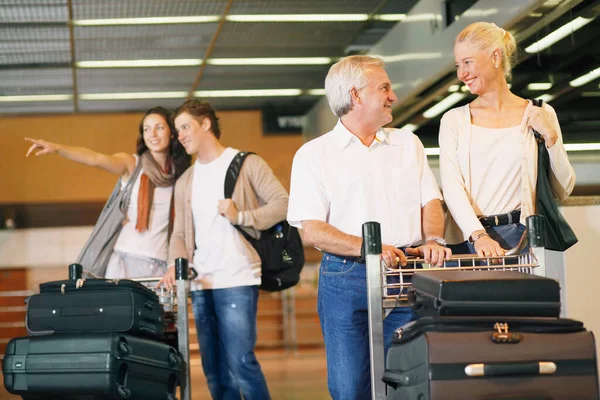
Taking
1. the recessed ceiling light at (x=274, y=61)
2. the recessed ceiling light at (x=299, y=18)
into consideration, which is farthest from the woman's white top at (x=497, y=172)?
the recessed ceiling light at (x=274, y=61)

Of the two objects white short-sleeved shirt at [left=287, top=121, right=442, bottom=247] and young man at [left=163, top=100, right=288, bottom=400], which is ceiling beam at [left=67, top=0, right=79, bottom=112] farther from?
white short-sleeved shirt at [left=287, top=121, right=442, bottom=247]

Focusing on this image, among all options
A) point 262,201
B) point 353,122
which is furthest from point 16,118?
point 353,122

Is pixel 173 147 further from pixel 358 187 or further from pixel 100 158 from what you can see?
pixel 358 187

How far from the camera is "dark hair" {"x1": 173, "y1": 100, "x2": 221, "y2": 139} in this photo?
15.1 feet

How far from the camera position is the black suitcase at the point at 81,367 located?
370 centimetres

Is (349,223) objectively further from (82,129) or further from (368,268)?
(82,129)

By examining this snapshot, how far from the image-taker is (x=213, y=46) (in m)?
9.62

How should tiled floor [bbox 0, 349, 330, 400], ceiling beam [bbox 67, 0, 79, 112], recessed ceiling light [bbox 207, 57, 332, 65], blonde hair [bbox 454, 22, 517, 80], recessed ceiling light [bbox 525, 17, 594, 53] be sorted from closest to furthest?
1. blonde hair [bbox 454, 22, 517, 80]
2. recessed ceiling light [bbox 525, 17, 594, 53]
3. tiled floor [bbox 0, 349, 330, 400]
4. ceiling beam [bbox 67, 0, 79, 112]
5. recessed ceiling light [bbox 207, 57, 332, 65]

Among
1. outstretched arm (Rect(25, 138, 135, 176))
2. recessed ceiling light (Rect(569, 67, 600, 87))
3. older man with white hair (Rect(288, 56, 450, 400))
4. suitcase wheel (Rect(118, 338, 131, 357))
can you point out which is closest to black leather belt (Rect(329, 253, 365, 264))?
older man with white hair (Rect(288, 56, 450, 400))

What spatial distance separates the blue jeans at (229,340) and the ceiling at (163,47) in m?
4.33

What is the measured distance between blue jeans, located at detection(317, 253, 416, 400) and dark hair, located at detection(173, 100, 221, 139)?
5.78 feet

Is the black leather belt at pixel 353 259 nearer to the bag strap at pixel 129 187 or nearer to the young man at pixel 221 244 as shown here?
the young man at pixel 221 244

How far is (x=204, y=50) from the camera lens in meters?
9.76

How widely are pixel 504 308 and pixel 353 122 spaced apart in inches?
37.9
